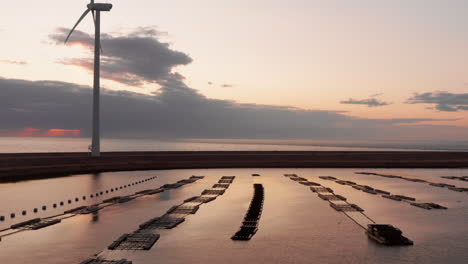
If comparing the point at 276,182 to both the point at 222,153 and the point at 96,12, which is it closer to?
the point at 96,12

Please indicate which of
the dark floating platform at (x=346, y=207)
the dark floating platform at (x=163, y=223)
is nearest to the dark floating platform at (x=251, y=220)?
the dark floating platform at (x=163, y=223)

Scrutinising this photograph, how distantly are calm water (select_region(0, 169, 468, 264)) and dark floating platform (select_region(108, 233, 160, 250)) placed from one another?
2.01ft

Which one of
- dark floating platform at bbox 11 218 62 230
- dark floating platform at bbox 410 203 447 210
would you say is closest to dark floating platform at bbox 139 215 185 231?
dark floating platform at bbox 11 218 62 230

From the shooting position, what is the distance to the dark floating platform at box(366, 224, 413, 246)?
85.0ft

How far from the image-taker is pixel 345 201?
45.2 m

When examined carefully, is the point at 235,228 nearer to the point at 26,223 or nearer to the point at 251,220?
the point at 251,220

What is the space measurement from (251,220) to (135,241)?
10898 mm

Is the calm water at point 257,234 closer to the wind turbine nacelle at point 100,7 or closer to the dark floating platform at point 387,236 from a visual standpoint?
the dark floating platform at point 387,236

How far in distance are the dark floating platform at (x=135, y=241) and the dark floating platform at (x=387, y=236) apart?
1407cm

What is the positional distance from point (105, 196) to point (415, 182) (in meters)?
48.3

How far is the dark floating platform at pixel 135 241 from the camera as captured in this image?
24578 mm

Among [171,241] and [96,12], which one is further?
[96,12]

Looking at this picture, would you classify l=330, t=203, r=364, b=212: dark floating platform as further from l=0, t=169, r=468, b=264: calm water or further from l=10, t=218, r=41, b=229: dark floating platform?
l=10, t=218, r=41, b=229: dark floating platform

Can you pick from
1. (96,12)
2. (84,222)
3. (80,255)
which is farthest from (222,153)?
(80,255)
